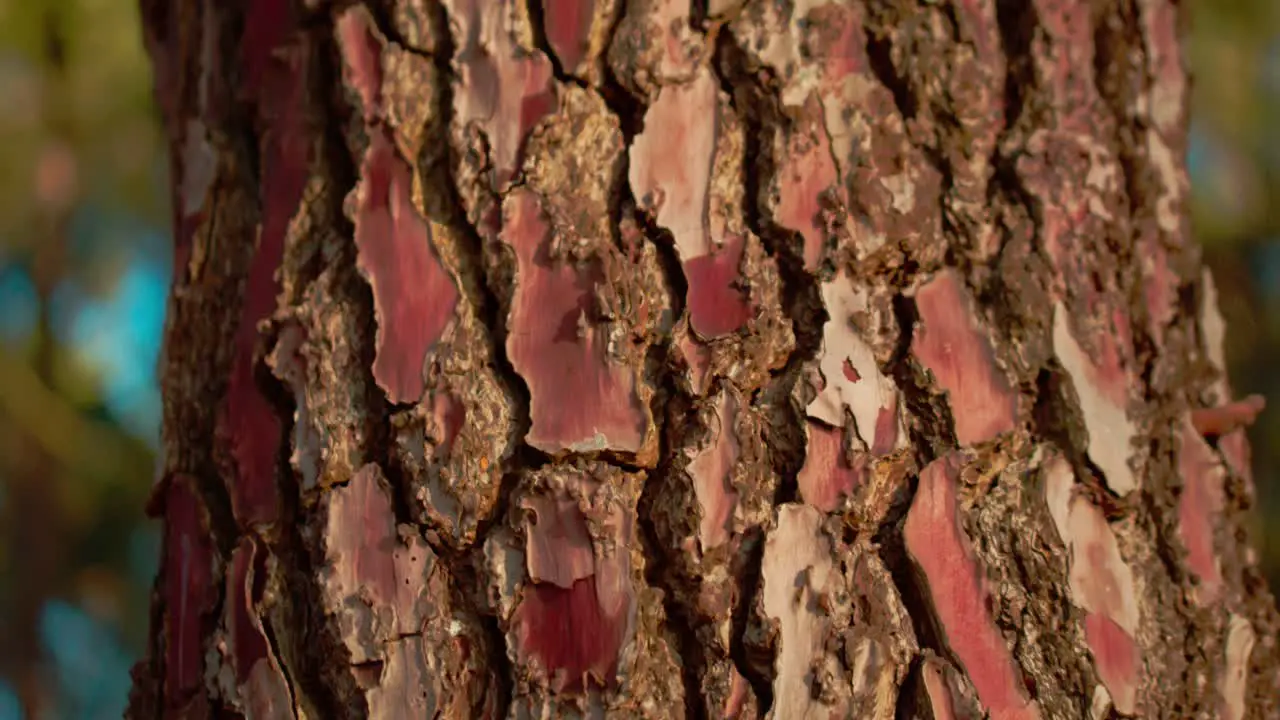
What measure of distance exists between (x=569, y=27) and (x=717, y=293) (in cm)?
24

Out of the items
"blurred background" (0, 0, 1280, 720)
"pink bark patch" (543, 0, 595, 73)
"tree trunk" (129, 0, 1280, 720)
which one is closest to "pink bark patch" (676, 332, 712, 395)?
"tree trunk" (129, 0, 1280, 720)

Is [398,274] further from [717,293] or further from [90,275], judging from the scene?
[90,275]

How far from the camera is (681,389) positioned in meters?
0.77

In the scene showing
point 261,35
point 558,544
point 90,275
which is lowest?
point 558,544

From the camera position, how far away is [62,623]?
387 centimetres

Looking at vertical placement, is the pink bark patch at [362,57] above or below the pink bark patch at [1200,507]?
above

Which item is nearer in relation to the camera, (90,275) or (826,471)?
(826,471)

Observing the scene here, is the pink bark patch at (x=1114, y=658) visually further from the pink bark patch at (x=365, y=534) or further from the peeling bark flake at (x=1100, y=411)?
the pink bark patch at (x=365, y=534)

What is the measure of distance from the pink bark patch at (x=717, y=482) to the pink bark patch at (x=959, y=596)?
13 centimetres

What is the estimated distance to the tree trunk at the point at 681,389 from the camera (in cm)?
75

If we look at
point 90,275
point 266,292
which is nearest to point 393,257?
point 266,292

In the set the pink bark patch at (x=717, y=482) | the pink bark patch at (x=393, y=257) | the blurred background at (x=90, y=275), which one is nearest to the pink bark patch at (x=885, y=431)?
the pink bark patch at (x=717, y=482)

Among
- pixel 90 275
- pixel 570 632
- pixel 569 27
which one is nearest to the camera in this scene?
pixel 570 632

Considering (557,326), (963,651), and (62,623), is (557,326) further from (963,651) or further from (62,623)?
(62,623)
